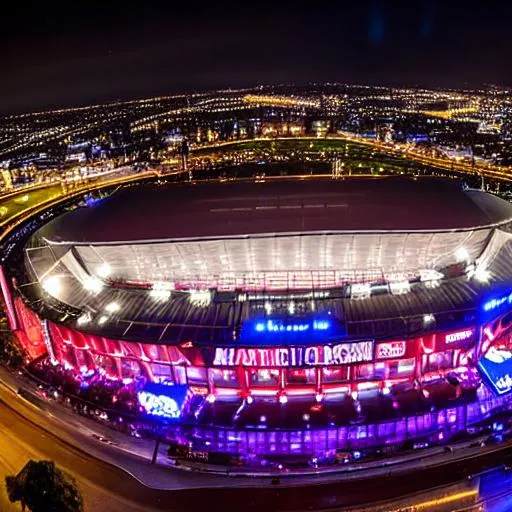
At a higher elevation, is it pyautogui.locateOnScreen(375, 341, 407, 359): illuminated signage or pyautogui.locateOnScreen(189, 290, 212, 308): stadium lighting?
pyautogui.locateOnScreen(189, 290, 212, 308): stadium lighting

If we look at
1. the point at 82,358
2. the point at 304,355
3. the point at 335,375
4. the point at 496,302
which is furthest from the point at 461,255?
the point at 82,358

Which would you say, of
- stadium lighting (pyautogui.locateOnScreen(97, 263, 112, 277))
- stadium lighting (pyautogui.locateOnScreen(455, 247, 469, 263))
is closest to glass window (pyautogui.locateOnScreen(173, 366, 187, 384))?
stadium lighting (pyautogui.locateOnScreen(97, 263, 112, 277))

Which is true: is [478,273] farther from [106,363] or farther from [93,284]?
[93,284]

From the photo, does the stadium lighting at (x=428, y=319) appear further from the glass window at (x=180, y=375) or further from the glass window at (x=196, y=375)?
the glass window at (x=180, y=375)

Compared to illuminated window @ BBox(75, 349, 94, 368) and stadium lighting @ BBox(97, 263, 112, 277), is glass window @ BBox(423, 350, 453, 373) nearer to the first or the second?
illuminated window @ BBox(75, 349, 94, 368)

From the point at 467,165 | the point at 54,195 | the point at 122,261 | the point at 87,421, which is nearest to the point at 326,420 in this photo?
the point at 87,421

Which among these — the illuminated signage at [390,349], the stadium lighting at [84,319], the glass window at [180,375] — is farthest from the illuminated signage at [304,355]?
the stadium lighting at [84,319]

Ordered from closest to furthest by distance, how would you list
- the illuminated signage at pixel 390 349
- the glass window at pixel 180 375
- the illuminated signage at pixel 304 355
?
the illuminated signage at pixel 304 355
the illuminated signage at pixel 390 349
the glass window at pixel 180 375
